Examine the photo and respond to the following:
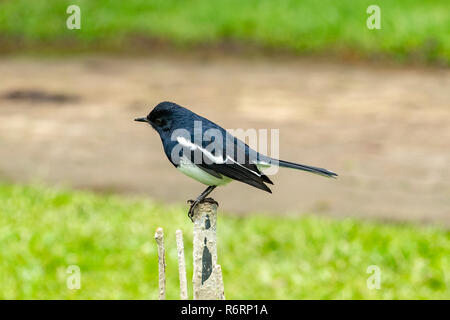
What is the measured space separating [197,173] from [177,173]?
621 cm

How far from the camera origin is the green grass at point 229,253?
234 inches

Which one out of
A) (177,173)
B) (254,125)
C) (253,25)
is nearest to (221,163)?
(177,173)

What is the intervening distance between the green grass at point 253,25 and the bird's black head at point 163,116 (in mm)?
10693

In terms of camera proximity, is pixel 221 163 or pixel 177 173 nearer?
pixel 221 163

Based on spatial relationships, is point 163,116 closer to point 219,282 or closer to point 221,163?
point 221,163

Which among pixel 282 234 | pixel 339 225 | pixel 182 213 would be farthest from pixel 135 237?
pixel 339 225

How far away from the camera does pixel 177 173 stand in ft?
29.2

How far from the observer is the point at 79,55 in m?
14.0

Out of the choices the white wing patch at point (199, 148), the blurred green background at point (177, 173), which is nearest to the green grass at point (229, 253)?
the blurred green background at point (177, 173)

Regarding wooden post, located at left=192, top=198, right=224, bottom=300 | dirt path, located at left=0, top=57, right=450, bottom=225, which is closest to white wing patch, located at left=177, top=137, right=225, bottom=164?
wooden post, located at left=192, top=198, right=224, bottom=300

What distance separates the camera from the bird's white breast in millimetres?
2707

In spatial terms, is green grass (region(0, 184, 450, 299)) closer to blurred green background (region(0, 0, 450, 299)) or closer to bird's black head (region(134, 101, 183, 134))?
blurred green background (region(0, 0, 450, 299))

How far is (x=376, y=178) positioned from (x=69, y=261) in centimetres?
354

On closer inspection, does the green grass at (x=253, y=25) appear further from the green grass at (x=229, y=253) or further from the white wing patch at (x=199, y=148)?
the white wing patch at (x=199, y=148)
